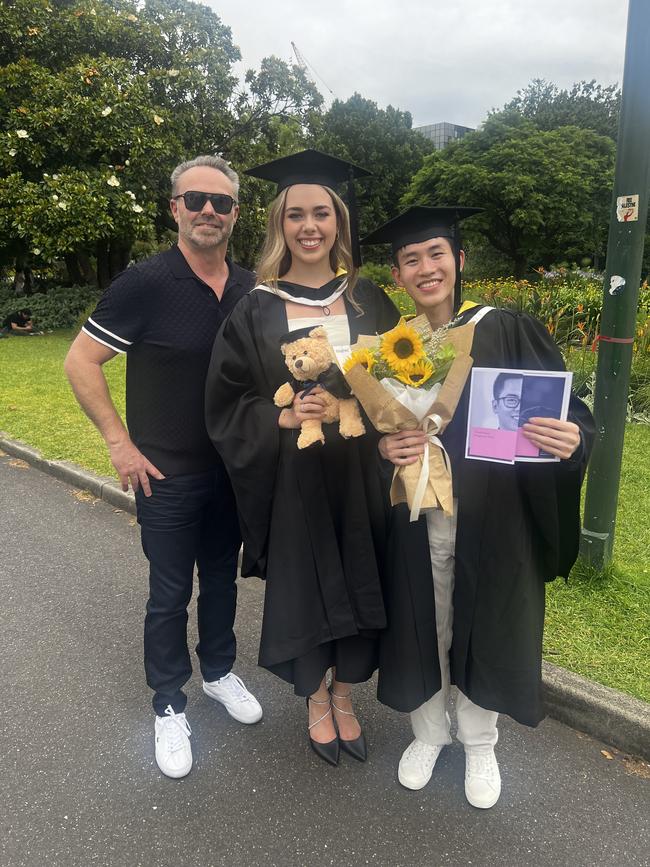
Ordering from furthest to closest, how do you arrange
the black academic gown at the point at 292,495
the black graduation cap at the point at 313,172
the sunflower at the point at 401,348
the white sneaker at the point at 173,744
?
the white sneaker at the point at 173,744, the black graduation cap at the point at 313,172, the black academic gown at the point at 292,495, the sunflower at the point at 401,348

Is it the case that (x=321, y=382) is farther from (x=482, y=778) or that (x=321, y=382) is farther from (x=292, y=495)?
(x=482, y=778)

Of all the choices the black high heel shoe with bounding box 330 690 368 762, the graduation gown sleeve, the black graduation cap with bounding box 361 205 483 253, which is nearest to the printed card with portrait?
the black graduation cap with bounding box 361 205 483 253

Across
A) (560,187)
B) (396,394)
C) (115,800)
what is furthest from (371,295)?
(560,187)

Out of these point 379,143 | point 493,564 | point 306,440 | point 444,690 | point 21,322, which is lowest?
point 444,690

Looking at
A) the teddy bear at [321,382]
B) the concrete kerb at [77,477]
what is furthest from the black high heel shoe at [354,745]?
the concrete kerb at [77,477]

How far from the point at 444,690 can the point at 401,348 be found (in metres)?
1.41

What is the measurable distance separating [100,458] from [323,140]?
30918 millimetres

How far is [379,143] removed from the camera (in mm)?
38969

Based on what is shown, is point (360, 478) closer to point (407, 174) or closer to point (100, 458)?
point (100, 458)

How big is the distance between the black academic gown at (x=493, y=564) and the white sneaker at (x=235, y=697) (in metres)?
0.75

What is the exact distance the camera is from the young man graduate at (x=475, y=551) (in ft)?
6.70

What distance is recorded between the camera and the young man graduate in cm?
204

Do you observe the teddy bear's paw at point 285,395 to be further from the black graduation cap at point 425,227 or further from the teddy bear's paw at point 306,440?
the black graduation cap at point 425,227

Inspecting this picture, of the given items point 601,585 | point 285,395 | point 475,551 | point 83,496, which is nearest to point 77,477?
point 83,496
